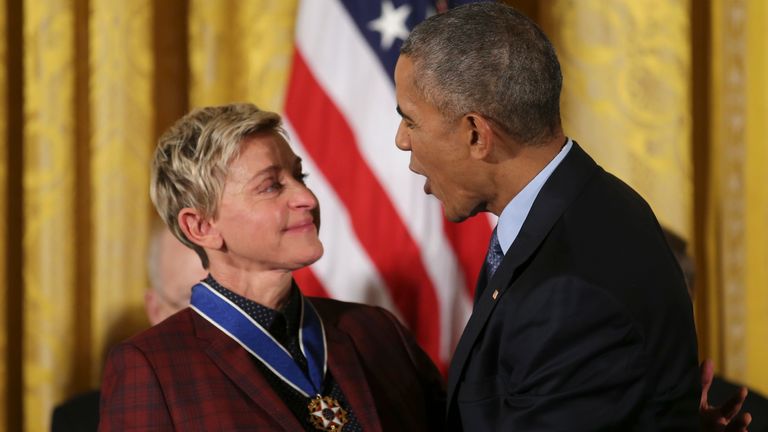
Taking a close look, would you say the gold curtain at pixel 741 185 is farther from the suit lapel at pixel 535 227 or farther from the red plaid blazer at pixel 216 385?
the suit lapel at pixel 535 227

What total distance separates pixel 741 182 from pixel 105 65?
193 centimetres

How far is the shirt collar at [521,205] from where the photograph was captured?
67.6 inches

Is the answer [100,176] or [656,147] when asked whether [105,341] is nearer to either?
[100,176]

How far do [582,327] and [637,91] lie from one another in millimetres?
1751

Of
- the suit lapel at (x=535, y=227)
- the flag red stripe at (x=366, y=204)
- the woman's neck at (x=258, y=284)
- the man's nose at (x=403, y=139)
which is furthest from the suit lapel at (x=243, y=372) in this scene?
the flag red stripe at (x=366, y=204)

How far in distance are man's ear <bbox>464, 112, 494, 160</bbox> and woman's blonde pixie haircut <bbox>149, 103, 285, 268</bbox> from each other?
0.51 m

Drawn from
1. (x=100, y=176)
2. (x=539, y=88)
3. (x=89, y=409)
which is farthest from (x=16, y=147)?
(x=539, y=88)

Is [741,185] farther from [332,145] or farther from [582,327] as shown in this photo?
[582,327]

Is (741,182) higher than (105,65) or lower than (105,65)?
lower

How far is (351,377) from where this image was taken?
2.05 meters

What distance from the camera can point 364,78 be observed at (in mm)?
2664

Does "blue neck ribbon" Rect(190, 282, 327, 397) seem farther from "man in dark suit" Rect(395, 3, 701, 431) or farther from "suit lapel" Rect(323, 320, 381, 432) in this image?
"man in dark suit" Rect(395, 3, 701, 431)

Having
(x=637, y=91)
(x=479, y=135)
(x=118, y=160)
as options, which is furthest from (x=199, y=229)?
(x=637, y=91)

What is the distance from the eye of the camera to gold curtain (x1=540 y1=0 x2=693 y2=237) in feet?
10.1
